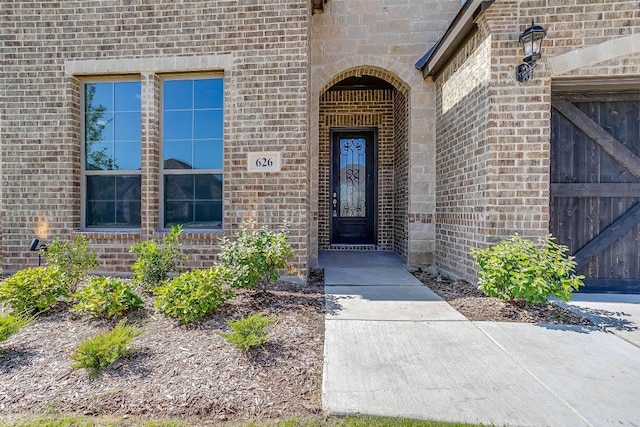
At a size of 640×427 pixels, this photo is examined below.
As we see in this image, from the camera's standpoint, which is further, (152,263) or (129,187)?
(129,187)

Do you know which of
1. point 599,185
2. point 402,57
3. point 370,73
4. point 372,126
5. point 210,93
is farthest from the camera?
point 372,126

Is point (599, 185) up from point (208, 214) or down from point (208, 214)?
up

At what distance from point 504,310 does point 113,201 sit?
587 centimetres

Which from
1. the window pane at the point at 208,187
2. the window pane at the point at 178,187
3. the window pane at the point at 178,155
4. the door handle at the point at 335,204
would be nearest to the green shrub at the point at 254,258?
→ the window pane at the point at 208,187

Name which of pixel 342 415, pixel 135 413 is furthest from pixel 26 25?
pixel 342 415

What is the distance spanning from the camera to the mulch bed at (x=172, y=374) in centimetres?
214

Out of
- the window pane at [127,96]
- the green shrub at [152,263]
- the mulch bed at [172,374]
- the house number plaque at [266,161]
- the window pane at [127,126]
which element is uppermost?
the window pane at [127,96]

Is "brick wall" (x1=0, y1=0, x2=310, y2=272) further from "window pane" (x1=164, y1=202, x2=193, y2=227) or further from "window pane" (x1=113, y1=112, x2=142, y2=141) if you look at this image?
"window pane" (x1=113, y1=112, x2=142, y2=141)

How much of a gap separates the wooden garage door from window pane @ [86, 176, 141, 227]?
633cm

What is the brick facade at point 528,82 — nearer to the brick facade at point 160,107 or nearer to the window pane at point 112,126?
the brick facade at point 160,107

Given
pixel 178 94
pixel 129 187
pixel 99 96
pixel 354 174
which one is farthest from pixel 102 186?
pixel 354 174

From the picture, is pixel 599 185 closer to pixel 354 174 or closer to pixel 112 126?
pixel 354 174

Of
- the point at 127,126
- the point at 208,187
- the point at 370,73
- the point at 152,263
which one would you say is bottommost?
the point at 152,263

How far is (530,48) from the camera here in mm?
3910
